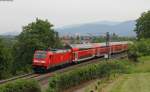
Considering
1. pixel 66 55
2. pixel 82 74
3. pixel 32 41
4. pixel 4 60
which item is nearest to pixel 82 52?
pixel 66 55

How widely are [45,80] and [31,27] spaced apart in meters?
44.8

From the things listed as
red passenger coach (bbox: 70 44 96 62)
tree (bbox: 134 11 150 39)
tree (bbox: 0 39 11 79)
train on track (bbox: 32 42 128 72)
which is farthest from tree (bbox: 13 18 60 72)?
tree (bbox: 134 11 150 39)

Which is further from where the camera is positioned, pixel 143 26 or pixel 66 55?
pixel 143 26

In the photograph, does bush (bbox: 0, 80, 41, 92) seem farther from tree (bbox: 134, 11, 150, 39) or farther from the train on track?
tree (bbox: 134, 11, 150, 39)

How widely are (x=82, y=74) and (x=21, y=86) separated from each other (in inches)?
527

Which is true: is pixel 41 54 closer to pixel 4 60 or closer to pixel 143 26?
pixel 4 60

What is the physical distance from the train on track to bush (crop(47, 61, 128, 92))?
25.9 feet

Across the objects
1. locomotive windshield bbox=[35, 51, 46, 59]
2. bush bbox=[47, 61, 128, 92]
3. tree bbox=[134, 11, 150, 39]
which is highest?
tree bbox=[134, 11, 150, 39]

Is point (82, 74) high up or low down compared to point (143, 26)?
down

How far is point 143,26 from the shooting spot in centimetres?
12312

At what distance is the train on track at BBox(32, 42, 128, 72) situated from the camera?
52.1 m

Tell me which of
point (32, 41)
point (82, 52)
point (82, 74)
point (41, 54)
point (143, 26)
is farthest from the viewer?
point (143, 26)

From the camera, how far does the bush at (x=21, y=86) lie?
27956mm

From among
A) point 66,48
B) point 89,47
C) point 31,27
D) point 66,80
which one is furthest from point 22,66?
point 66,80
